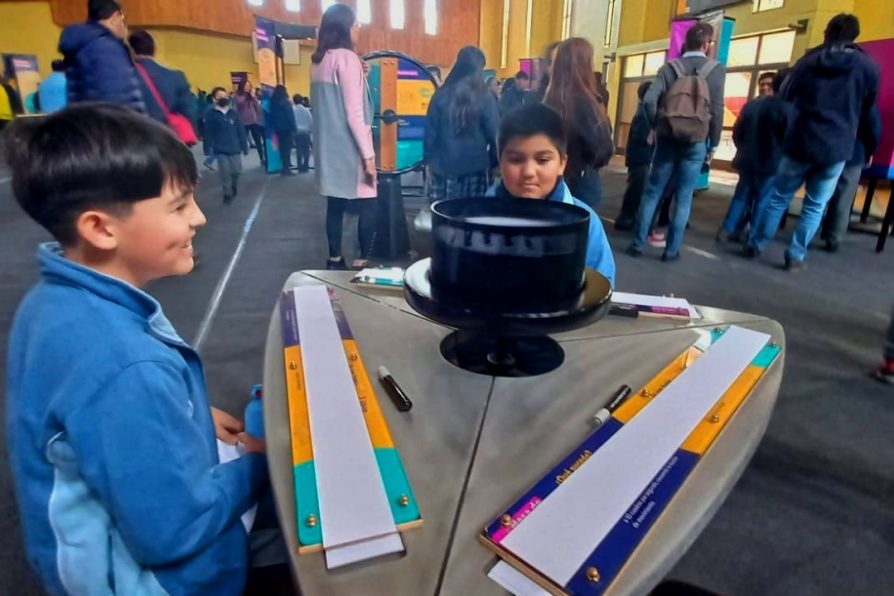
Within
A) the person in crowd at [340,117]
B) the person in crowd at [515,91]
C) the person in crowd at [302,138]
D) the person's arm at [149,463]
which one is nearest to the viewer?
the person's arm at [149,463]

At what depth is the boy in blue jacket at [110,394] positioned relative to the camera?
63 centimetres

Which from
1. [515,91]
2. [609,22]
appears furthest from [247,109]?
[609,22]

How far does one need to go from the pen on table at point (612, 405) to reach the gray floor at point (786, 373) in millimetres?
754

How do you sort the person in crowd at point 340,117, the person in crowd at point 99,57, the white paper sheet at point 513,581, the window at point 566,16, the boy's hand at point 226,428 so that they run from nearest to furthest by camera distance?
the white paper sheet at point 513,581 → the boy's hand at point 226,428 → the person in crowd at point 99,57 → the person in crowd at point 340,117 → the window at point 566,16

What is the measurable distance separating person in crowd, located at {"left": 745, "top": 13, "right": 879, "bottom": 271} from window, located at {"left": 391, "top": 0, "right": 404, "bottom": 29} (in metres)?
14.6

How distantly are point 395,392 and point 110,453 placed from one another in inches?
14.4

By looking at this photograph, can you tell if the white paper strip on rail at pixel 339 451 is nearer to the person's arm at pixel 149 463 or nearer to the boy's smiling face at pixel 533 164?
the person's arm at pixel 149 463

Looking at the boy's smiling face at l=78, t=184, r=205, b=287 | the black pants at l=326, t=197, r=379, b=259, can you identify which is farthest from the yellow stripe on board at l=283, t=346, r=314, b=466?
the black pants at l=326, t=197, r=379, b=259

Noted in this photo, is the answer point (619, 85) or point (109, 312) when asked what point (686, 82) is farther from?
point (619, 85)

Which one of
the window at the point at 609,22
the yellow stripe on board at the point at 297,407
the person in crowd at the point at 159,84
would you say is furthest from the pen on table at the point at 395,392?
the window at the point at 609,22

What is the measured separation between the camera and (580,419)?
78cm

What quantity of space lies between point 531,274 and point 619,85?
38.6ft

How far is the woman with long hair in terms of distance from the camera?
2918mm

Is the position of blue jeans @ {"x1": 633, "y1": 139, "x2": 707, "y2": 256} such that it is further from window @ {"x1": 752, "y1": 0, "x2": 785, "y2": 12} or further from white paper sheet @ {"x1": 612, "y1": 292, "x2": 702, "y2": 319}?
window @ {"x1": 752, "y1": 0, "x2": 785, "y2": 12}
